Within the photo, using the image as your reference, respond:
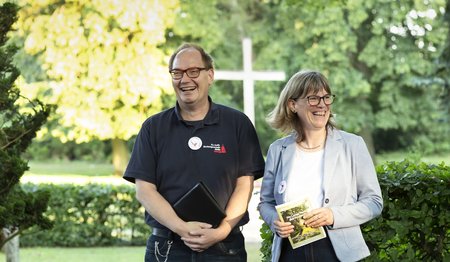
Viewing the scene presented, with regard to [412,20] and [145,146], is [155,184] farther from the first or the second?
[412,20]

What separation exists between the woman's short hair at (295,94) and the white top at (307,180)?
0.15 m

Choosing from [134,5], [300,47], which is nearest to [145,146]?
[134,5]

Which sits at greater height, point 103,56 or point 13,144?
point 103,56

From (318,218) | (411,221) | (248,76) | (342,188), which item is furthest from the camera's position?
(248,76)

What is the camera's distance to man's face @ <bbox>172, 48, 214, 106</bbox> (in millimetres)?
4316

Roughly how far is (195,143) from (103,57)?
75.6 feet

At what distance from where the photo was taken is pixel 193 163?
14.1 feet

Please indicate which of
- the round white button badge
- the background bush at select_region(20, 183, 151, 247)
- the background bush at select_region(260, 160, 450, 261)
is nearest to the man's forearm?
the round white button badge

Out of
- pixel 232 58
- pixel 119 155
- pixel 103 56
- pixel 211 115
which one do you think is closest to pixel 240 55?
pixel 232 58

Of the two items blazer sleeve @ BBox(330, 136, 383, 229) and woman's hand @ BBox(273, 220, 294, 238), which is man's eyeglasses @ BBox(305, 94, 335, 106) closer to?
blazer sleeve @ BBox(330, 136, 383, 229)

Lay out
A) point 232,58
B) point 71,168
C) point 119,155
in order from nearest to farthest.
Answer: point 119,155 → point 232,58 → point 71,168

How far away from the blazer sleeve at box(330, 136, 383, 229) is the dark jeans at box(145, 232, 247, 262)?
1.78ft

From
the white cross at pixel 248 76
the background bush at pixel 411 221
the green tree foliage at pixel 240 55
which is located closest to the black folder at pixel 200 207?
the background bush at pixel 411 221

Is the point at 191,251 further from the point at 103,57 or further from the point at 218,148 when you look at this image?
the point at 103,57
